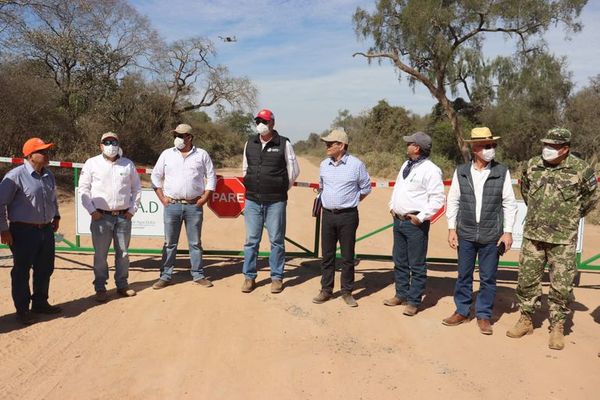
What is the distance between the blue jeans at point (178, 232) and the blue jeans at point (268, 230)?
61 centimetres

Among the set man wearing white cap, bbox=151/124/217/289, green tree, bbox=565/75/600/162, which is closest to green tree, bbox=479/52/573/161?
green tree, bbox=565/75/600/162

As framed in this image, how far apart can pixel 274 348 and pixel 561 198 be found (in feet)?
9.80

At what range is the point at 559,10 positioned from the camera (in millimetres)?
23109

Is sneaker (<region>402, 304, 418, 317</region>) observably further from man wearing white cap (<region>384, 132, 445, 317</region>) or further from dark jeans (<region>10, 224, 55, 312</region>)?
dark jeans (<region>10, 224, 55, 312</region>)

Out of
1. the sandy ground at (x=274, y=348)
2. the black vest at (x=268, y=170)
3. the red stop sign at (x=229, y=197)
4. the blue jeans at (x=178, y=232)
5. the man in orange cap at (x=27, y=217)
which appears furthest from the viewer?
the red stop sign at (x=229, y=197)

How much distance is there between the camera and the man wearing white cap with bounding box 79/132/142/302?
17.6 feet

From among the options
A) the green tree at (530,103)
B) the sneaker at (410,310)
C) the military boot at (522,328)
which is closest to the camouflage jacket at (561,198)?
the military boot at (522,328)

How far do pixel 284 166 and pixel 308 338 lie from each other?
6.86ft

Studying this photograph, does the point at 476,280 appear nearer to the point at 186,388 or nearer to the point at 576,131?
the point at 186,388

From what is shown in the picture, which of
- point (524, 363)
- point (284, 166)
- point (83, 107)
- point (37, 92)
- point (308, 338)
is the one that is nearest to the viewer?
point (524, 363)

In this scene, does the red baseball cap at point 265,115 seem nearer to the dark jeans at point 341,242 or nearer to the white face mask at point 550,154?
the dark jeans at point 341,242

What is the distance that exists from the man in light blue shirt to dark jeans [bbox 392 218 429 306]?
0.52 m

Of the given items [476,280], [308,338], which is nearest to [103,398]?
[308,338]

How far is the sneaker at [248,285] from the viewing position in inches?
231
